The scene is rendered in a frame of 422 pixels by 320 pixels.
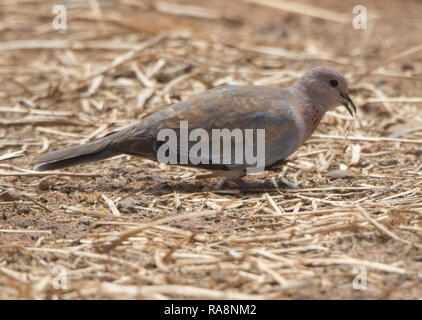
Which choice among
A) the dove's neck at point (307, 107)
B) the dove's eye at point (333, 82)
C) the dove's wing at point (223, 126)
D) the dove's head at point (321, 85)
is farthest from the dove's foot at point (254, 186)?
the dove's eye at point (333, 82)

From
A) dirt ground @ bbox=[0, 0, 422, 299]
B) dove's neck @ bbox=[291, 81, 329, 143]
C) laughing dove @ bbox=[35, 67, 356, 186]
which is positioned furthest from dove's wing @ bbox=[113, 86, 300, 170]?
dirt ground @ bbox=[0, 0, 422, 299]

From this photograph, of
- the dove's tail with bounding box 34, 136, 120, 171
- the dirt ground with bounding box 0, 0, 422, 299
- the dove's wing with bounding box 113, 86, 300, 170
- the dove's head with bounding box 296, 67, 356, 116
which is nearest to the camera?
the dirt ground with bounding box 0, 0, 422, 299

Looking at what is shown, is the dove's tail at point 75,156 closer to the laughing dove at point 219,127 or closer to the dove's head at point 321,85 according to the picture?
the laughing dove at point 219,127

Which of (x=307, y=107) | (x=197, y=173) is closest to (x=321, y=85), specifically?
(x=307, y=107)

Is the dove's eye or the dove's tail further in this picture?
the dove's eye

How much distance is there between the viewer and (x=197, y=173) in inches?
178

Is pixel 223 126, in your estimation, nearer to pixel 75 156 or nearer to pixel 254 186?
pixel 254 186

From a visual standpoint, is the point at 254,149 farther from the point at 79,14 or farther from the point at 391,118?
the point at 79,14

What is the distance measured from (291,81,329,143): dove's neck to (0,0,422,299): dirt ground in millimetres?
358

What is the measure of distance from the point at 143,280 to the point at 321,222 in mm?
1063

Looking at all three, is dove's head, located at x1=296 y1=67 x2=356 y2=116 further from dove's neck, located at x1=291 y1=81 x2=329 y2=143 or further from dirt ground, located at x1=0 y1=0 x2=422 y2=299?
dirt ground, located at x1=0 y1=0 x2=422 y2=299

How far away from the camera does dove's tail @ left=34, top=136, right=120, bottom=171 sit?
4.16 m

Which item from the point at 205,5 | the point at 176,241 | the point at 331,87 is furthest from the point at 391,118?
the point at 205,5

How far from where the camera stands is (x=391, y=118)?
18.0ft
